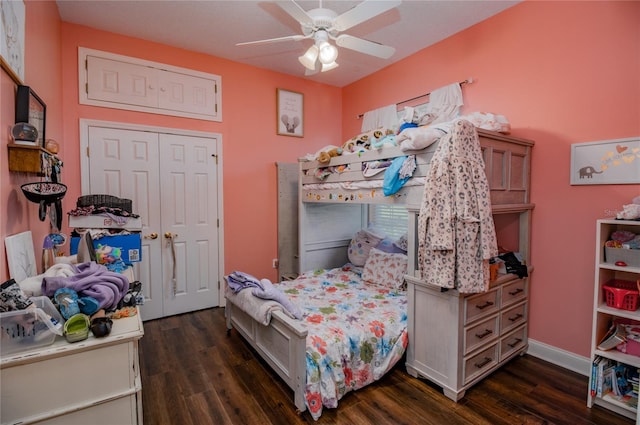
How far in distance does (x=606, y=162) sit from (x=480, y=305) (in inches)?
53.8

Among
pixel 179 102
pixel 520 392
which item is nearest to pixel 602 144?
pixel 520 392

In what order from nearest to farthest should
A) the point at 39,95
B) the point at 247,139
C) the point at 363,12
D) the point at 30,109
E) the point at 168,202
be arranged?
the point at 30,109 → the point at 363,12 → the point at 39,95 → the point at 168,202 → the point at 247,139

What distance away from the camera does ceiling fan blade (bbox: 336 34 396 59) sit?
2.26 meters

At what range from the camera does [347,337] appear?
221cm

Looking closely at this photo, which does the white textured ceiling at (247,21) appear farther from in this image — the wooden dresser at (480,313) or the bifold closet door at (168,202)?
the wooden dresser at (480,313)

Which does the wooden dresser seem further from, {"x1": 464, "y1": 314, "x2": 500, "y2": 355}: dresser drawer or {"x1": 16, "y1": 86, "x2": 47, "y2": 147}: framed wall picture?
{"x1": 16, "y1": 86, "x2": 47, "y2": 147}: framed wall picture

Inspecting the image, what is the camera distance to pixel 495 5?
2717 millimetres

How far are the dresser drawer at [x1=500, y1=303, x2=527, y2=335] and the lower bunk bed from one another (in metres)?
0.74

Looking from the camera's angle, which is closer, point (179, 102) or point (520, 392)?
point (520, 392)

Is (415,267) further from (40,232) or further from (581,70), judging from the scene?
(40,232)

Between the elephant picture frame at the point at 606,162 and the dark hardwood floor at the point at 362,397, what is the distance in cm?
150

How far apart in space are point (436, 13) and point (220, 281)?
143 inches

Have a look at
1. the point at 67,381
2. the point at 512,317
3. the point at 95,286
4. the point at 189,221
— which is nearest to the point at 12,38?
the point at 95,286

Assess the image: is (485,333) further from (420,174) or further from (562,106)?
(562,106)
